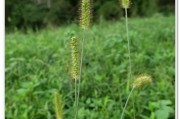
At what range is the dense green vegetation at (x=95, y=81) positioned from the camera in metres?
1.94

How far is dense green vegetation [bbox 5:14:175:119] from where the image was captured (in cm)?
194

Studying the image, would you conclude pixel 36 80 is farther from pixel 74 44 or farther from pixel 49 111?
pixel 74 44

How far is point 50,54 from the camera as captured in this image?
2.90 meters

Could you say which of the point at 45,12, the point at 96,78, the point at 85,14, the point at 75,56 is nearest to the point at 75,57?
the point at 75,56

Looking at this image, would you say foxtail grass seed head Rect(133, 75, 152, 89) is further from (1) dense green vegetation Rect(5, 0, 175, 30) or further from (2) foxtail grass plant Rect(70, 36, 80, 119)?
(1) dense green vegetation Rect(5, 0, 175, 30)

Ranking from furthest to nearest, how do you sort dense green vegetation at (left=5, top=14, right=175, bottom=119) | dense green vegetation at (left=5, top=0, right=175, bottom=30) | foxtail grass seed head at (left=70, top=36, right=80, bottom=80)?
dense green vegetation at (left=5, top=0, right=175, bottom=30)
dense green vegetation at (left=5, top=14, right=175, bottom=119)
foxtail grass seed head at (left=70, top=36, right=80, bottom=80)

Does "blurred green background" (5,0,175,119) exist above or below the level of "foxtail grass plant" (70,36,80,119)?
below

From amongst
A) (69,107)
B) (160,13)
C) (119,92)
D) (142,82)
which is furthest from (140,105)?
(160,13)

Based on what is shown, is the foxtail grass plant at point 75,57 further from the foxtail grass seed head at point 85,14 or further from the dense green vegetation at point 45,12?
the dense green vegetation at point 45,12

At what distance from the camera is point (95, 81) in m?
2.27

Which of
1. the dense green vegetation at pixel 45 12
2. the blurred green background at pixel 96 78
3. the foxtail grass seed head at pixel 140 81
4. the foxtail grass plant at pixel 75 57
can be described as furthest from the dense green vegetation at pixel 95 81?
the dense green vegetation at pixel 45 12

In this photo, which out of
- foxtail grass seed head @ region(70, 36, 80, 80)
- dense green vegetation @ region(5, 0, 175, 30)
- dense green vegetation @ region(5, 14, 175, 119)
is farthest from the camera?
dense green vegetation @ region(5, 0, 175, 30)

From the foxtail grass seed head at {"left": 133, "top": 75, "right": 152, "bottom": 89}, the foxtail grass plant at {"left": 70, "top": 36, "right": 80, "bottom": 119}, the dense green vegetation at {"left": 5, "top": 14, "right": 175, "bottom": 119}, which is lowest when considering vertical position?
the dense green vegetation at {"left": 5, "top": 14, "right": 175, "bottom": 119}

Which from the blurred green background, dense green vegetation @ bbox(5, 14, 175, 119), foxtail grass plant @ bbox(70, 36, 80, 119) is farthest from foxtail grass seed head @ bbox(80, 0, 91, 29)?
dense green vegetation @ bbox(5, 14, 175, 119)
